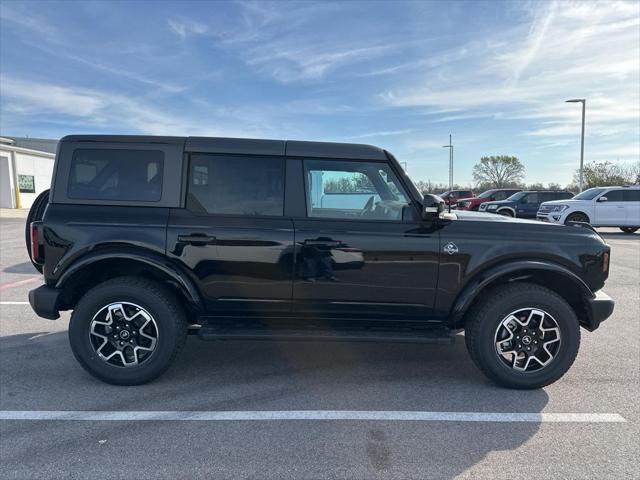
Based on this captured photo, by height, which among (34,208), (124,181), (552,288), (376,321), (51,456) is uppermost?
(124,181)

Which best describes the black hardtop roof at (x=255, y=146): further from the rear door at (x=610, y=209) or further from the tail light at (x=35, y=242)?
the rear door at (x=610, y=209)

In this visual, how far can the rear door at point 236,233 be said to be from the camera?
345 centimetres

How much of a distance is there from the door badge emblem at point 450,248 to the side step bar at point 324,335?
0.67 meters

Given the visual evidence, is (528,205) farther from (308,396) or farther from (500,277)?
(308,396)

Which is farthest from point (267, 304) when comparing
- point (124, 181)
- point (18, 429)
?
point (18, 429)

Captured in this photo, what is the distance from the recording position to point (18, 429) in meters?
2.89

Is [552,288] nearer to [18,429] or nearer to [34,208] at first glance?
[18,429]

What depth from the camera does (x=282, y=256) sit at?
3.46 metres

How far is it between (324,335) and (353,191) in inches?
47.0

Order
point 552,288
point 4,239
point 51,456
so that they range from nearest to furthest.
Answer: point 51,456 < point 552,288 < point 4,239

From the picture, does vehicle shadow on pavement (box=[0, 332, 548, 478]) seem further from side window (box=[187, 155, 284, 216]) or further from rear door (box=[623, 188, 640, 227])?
rear door (box=[623, 188, 640, 227])

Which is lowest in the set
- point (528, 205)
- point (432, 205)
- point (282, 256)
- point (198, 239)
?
point (282, 256)

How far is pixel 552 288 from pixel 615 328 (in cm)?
202

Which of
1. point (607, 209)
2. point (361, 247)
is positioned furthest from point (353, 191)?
point (607, 209)
